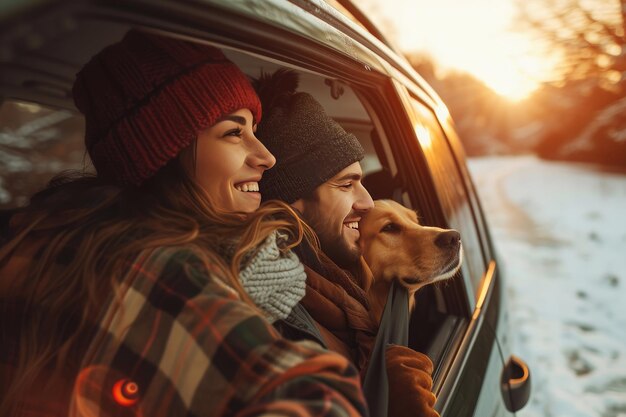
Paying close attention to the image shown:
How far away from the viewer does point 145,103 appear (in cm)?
92

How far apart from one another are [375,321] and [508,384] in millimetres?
1200

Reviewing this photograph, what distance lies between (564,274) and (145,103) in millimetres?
7661

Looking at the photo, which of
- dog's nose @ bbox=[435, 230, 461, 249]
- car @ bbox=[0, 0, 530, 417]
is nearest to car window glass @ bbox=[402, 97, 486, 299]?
car @ bbox=[0, 0, 530, 417]

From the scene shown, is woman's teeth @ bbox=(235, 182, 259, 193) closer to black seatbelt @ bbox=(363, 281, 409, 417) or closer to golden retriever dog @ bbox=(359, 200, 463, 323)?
golden retriever dog @ bbox=(359, 200, 463, 323)

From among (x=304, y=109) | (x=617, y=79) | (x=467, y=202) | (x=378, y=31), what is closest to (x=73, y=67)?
(x=304, y=109)

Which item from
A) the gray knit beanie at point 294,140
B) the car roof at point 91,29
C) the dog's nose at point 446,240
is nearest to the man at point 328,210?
the gray knit beanie at point 294,140

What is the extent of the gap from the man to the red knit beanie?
0.15 metres

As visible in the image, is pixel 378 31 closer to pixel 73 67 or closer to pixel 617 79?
pixel 73 67

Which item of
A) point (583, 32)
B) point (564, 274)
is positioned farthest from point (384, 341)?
point (583, 32)

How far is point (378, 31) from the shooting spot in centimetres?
220

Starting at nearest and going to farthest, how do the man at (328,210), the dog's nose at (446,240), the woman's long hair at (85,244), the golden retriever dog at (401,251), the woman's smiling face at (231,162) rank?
1. the woman's long hair at (85,244)
2. the woman's smiling face at (231,162)
3. the man at (328,210)
4. the golden retriever dog at (401,251)
5. the dog's nose at (446,240)

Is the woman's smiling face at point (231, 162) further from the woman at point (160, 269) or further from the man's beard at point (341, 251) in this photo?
the man's beard at point (341, 251)

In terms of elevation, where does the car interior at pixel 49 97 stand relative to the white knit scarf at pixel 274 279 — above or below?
above

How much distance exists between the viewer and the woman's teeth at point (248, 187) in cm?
101
